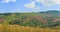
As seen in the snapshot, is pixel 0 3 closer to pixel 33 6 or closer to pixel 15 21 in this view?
pixel 15 21

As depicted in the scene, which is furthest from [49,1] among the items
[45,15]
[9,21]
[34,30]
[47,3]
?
[9,21]

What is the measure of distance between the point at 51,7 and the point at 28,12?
36cm

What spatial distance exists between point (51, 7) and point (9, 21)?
0.68 m

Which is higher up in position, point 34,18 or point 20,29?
point 34,18

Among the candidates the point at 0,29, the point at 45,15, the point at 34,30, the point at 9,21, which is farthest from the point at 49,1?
the point at 0,29

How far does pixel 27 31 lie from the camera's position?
1.95 metres

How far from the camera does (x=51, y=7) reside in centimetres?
201

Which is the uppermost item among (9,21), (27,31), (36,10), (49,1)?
(49,1)

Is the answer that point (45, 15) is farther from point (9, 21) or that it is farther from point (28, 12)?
point (9, 21)

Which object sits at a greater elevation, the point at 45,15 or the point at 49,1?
the point at 49,1

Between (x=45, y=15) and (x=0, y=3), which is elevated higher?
(x=0, y=3)

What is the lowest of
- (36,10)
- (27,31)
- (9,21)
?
(27,31)

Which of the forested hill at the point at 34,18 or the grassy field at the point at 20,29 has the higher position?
the forested hill at the point at 34,18

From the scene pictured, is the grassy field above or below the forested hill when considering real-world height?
below
